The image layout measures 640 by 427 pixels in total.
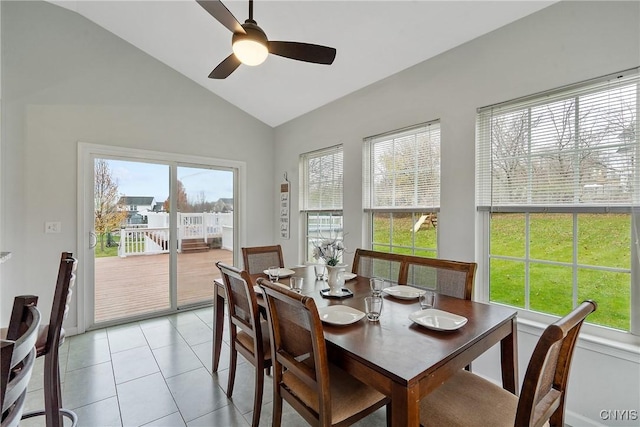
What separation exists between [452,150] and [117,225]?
378 centimetres

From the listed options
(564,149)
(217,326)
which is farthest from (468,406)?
(217,326)

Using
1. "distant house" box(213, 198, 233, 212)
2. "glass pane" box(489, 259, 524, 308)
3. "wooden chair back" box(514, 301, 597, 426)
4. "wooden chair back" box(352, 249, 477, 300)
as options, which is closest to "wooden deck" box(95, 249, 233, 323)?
"distant house" box(213, 198, 233, 212)

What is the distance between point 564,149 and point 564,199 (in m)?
0.33

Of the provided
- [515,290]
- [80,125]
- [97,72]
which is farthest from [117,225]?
[515,290]

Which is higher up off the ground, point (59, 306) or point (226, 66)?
point (226, 66)

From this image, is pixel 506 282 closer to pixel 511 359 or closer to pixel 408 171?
pixel 511 359

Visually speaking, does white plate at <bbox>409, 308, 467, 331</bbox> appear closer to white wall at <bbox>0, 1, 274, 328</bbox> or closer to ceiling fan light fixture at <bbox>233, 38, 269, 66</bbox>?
ceiling fan light fixture at <bbox>233, 38, 269, 66</bbox>

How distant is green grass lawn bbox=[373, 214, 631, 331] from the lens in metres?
1.74

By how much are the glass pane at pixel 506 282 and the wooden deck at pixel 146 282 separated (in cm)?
345

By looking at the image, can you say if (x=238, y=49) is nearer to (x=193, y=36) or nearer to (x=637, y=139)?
(x=193, y=36)

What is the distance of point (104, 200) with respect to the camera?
334 cm

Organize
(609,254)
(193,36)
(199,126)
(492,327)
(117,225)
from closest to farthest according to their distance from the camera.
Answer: (492,327), (609,254), (193,36), (117,225), (199,126)

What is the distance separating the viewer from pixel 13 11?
2797 mm

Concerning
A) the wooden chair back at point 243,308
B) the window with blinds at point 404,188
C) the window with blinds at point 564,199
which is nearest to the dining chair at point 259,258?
the wooden chair back at point 243,308
